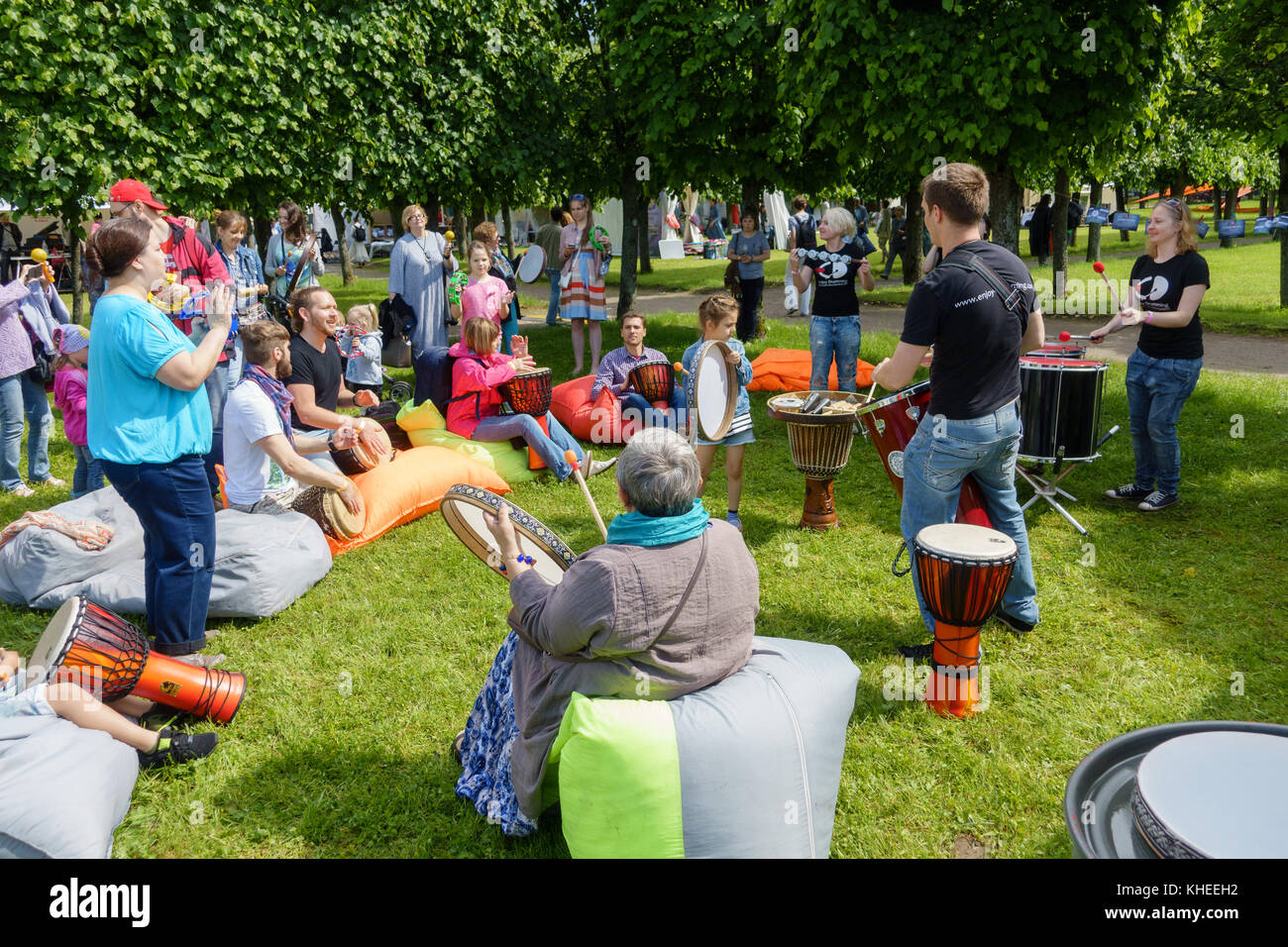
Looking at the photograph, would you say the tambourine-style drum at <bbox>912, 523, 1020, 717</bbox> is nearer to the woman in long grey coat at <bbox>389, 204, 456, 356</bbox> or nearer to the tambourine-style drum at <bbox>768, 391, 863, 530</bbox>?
the tambourine-style drum at <bbox>768, 391, 863, 530</bbox>

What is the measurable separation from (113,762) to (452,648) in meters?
1.71

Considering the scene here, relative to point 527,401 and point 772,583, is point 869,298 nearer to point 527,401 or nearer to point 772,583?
point 527,401

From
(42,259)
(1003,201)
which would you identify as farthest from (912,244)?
(42,259)

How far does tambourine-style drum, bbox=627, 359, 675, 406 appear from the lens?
7957 millimetres

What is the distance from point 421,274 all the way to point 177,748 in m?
6.51

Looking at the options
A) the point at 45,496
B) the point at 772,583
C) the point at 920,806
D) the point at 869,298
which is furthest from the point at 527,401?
the point at 869,298

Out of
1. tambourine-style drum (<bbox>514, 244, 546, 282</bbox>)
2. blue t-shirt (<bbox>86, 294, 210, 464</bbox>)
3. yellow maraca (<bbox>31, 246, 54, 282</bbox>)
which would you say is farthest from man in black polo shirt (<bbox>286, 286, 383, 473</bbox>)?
tambourine-style drum (<bbox>514, 244, 546, 282</bbox>)

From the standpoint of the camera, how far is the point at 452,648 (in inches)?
187

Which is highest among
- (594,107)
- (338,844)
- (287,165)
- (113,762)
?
(594,107)

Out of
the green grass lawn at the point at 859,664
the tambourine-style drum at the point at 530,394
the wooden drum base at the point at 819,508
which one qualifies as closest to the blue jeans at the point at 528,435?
the tambourine-style drum at the point at 530,394

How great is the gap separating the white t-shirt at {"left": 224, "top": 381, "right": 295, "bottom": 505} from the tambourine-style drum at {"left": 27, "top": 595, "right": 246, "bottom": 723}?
152 cm

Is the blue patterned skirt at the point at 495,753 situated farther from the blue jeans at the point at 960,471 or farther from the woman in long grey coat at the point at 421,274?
the woman in long grey coat at the point at 421,274

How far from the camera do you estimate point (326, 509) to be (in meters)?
5.78

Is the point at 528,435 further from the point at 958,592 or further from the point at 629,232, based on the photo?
the point at 629,232
